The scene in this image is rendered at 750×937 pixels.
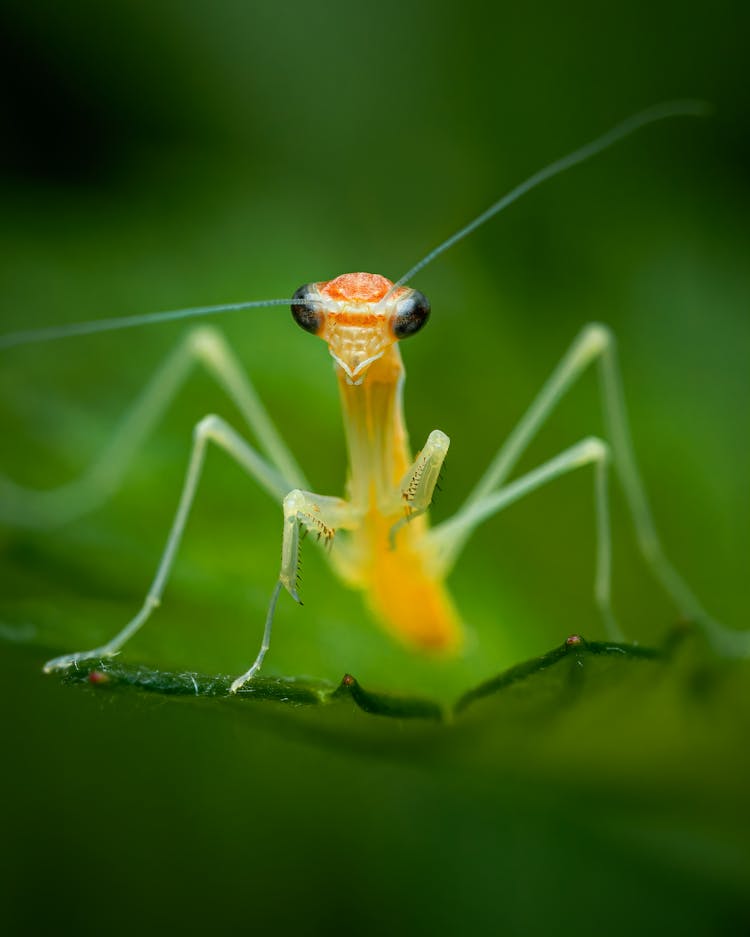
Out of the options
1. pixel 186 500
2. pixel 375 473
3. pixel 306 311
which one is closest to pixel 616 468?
pixel 375 473

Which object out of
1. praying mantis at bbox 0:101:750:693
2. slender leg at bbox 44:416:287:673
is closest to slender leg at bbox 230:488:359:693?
praying mantis at bbox 0:101:750:693

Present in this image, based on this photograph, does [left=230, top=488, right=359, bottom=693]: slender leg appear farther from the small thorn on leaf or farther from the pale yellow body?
the small thorn on leaf

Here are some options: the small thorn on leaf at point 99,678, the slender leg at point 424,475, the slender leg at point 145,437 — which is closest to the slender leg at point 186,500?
the slender leg at point 145,437

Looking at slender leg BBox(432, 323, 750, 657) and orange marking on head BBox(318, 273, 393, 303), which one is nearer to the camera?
orange marking on head BBox(318, 273, 393, 303)

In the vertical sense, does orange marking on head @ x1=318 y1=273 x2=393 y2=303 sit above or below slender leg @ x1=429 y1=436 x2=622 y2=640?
above

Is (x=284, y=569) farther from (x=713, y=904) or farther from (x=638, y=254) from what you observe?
(x=638, y=254)

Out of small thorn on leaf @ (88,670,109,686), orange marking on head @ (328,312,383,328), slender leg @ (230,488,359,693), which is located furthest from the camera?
orange marking on head @ (328,312,383,328)

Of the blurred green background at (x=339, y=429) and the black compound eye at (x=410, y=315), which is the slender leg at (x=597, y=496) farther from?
the black compound eye at (x=410, y=315)
